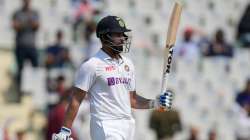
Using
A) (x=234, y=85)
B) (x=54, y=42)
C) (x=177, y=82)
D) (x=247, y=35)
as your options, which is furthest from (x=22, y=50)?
(x=247, y=35)

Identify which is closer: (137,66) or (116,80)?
(116,80)

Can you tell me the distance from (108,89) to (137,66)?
8283 millimetres

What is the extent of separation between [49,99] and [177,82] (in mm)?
3185

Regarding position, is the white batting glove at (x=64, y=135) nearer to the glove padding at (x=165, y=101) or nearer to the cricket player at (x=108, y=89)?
the cricket player at (x=108, y=89)

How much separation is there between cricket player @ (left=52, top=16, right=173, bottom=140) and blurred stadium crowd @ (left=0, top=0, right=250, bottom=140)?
15.4 ft

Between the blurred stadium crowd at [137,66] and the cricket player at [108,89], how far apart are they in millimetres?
4696

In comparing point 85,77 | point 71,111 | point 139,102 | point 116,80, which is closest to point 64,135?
point 71,111

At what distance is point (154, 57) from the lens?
1569 cm

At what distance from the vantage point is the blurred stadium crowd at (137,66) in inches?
534

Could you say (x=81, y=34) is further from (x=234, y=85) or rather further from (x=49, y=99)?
(x=234, y=85)

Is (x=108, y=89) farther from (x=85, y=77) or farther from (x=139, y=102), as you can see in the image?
(x=139, y=102)

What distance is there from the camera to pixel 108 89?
277 inches

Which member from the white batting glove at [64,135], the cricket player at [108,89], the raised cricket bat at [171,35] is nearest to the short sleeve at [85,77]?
the cricket player at [108,89]

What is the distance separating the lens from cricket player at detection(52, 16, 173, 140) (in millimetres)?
6973
